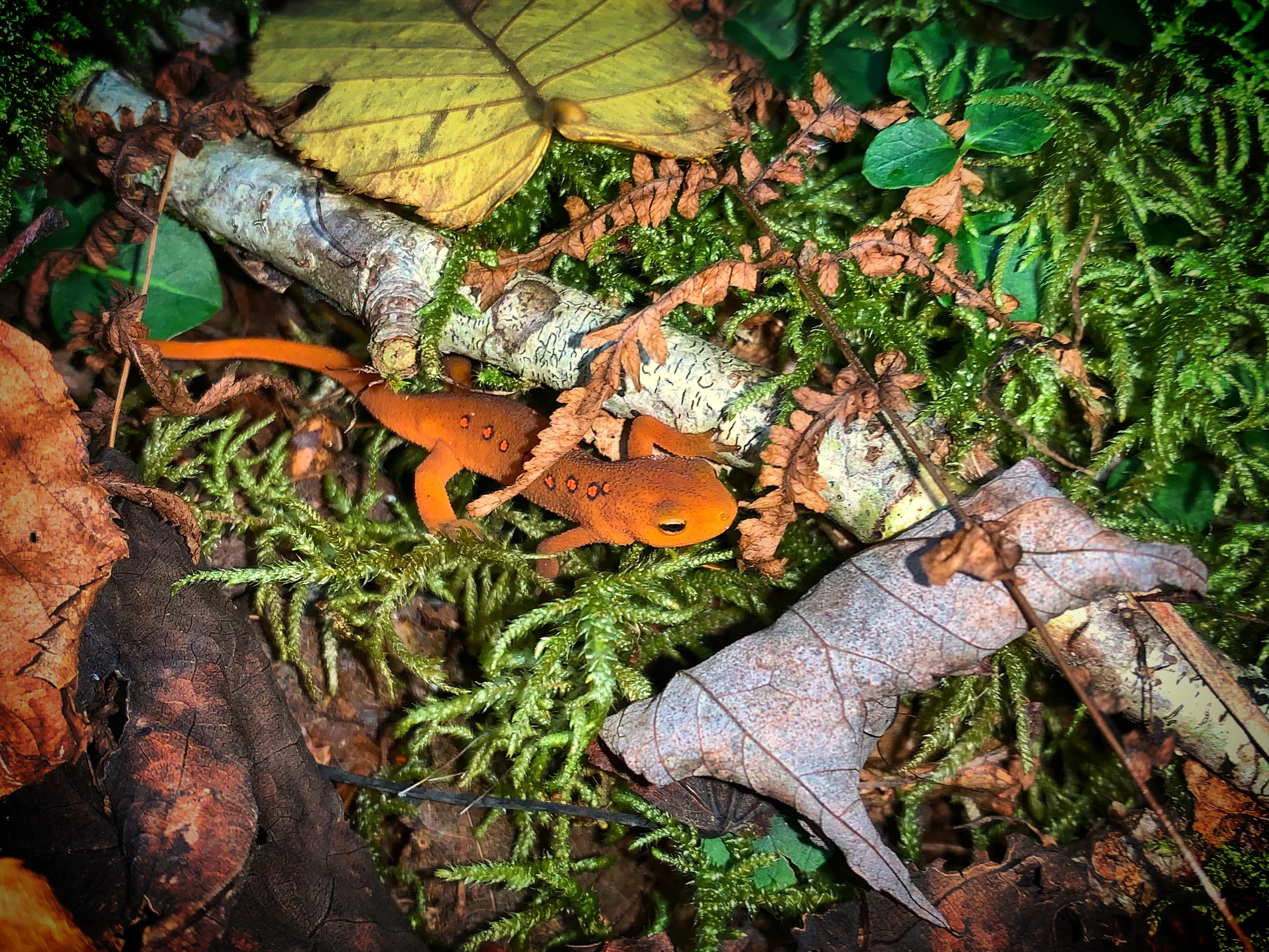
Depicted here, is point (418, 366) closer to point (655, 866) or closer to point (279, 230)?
point (279, 230)

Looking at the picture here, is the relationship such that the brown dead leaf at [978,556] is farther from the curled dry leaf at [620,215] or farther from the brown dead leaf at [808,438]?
the curled dry leaf at [620,215]

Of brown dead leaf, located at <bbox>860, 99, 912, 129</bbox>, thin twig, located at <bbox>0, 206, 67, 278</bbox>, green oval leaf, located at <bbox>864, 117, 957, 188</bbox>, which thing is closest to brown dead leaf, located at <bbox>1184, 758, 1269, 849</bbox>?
green oval leaf, located at <bbox>864, 117, 957, 188</bbox>

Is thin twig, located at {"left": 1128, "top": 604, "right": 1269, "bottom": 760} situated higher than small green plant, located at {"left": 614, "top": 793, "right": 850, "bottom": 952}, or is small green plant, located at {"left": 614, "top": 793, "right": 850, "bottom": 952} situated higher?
thin twig, located at {"left": 1128, "top": 604, "right": 1269, "bottom": 760}

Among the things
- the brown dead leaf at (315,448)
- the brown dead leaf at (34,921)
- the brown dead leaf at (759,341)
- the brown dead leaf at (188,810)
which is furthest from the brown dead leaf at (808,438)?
the brown dead leaf at (34,921)

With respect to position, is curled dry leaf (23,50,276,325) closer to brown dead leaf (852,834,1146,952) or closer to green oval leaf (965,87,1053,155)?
green oval leaf (965,87,1053,155)

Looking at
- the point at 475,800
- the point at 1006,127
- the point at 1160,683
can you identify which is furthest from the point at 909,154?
the point at 475,800
